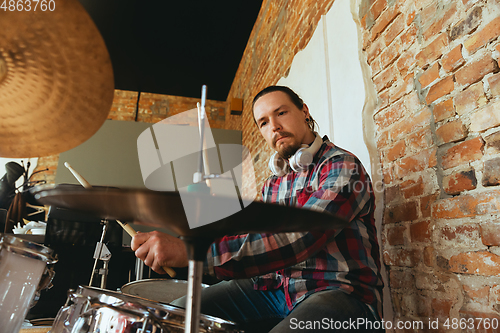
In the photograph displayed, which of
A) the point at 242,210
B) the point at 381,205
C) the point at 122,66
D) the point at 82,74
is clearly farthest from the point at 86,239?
the point at 122,66

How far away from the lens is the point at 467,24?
2.92ft

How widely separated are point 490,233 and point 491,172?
6.2 inches

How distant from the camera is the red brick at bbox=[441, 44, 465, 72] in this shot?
0.92 meters

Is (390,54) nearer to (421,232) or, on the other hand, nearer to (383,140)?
(383,140)

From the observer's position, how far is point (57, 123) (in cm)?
149

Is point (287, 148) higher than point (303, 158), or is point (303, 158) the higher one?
point (287, 148)

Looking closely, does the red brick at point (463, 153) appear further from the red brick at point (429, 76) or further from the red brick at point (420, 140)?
the red brick at point (429, 76)

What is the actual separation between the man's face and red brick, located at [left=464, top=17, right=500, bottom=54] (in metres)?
0.64

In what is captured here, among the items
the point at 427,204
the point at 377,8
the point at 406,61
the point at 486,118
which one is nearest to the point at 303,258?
the point at 427,204

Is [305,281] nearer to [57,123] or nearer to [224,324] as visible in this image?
[224,324]

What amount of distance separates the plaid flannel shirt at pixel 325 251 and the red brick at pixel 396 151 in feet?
0.85

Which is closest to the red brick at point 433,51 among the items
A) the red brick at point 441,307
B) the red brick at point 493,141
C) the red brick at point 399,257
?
the red brick at point 493,141

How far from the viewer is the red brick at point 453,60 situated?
3.00 feet

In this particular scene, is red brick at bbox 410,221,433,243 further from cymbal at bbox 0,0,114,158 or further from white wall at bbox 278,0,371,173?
cymbal at bbox 0,0,114,158
